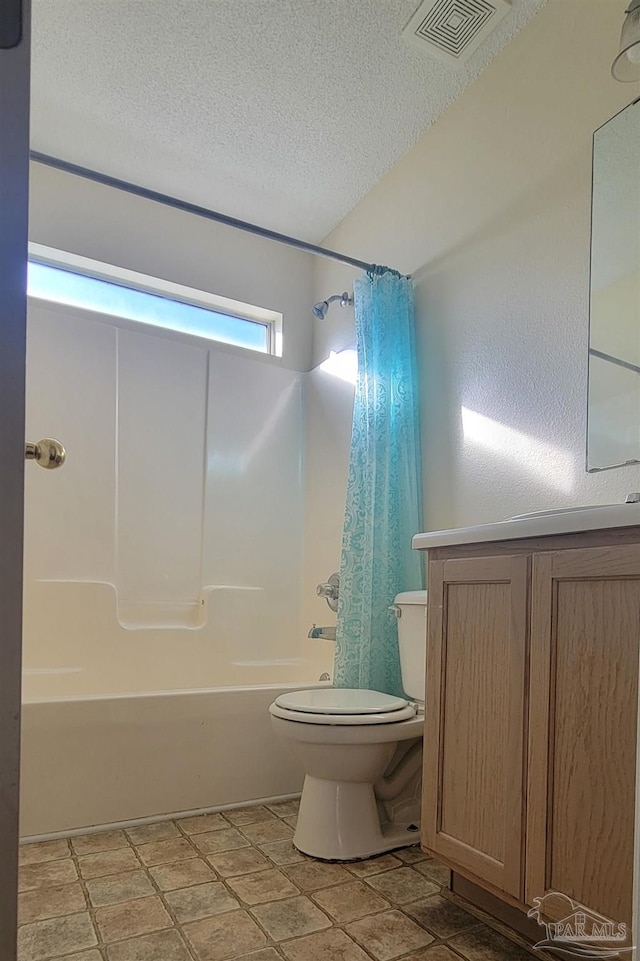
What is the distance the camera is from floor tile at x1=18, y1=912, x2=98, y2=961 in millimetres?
1328

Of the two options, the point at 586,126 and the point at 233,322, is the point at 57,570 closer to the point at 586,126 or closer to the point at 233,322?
the point at 233,322

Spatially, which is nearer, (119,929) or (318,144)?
(119,929)

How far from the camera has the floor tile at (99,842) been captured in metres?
1.84

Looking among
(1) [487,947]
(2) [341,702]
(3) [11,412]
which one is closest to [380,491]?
(2) [341,702]

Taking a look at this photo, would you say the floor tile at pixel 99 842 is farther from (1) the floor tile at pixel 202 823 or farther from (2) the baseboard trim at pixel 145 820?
(1) the floor tile at pixel 202 823

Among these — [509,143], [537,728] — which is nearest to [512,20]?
[509,143]

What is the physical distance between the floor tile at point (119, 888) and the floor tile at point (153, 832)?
23cm

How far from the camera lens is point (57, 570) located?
2.57 meters

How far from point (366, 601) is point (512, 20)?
6.19 ft

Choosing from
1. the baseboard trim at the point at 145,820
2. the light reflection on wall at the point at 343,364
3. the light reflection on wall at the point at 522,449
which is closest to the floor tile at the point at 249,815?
the baseboard trim at the point at 145,820

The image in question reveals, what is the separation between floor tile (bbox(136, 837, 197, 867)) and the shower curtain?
681mm

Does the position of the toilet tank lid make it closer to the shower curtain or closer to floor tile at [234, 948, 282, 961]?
the shower curtain

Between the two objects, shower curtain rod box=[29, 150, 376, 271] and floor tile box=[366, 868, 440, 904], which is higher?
shower curtain rod box=[29, 150, 376, 271]

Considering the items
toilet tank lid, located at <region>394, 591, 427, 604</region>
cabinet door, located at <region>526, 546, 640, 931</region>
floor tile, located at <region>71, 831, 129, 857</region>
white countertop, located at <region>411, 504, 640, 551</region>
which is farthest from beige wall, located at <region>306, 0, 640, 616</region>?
floor tile, located at <region>71, 831, 129, 857</region>
